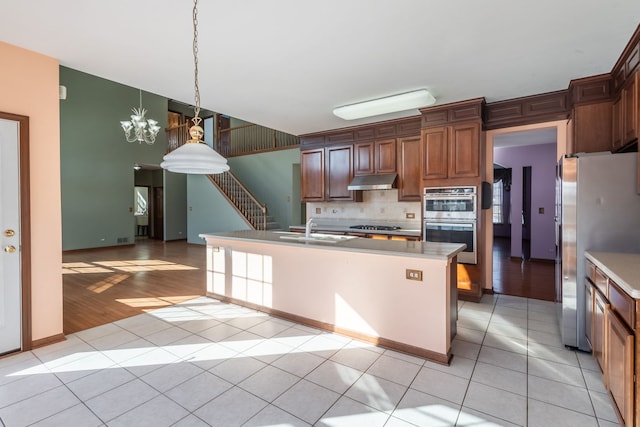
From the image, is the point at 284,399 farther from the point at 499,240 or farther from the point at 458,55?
the point at 499,240

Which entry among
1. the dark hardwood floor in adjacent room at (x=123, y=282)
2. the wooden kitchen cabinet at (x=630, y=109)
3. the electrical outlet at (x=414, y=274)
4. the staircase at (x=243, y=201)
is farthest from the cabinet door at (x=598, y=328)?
the staircase at (x=243, y=201)

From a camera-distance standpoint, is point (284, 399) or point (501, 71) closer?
point (284, 399)

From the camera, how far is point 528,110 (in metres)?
3.91

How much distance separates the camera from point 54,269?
2922 millimetres

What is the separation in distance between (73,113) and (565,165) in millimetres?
10178

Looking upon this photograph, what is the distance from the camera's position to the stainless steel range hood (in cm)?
485

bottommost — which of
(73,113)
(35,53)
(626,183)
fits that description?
(626,183)

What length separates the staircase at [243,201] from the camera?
324 inches

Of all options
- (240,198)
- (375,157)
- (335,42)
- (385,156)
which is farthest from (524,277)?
(240,198)

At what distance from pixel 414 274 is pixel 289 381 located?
Result: 129 cm

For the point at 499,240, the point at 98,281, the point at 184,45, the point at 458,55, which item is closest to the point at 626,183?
the point at 458,55

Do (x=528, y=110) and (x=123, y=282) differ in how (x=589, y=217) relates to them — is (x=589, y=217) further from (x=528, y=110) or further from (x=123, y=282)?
(x=123, y=282)

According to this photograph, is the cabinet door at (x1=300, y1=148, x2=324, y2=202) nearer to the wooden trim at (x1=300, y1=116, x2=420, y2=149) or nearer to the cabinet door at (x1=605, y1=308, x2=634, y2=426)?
the wooden trim at (x1=300, y1=116, x2=420, y2=149)

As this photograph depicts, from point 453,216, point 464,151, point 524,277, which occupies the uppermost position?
point 464,151
